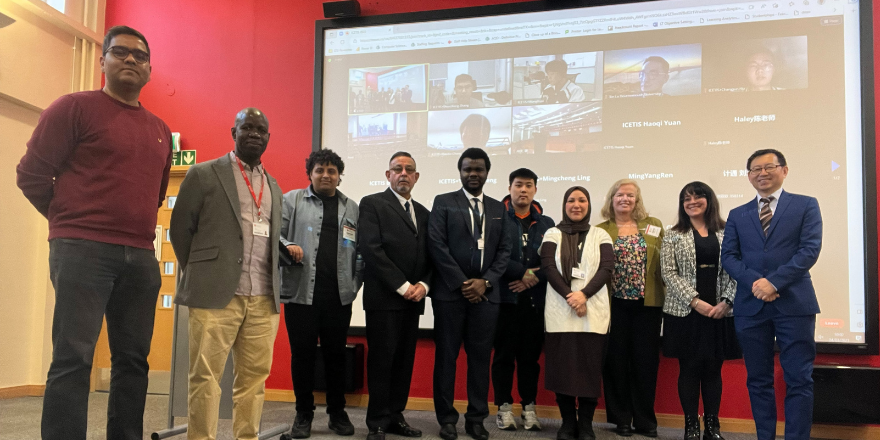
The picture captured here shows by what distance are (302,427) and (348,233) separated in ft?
3.59

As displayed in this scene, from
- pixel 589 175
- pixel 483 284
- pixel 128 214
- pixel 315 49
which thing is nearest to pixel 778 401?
pixel 589 175

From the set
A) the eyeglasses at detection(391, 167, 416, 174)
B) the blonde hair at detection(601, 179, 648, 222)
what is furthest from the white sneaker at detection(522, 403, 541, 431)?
the eyeglasses at detection(391, 167, 416, 174)

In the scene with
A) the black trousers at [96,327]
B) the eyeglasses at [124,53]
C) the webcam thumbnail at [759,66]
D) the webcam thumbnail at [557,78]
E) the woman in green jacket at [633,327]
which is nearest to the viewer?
the black trousers at [96,327]

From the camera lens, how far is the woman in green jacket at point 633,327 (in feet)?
11.0

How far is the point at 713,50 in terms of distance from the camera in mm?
3963

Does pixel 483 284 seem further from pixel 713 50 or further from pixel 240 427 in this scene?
pixel 713 50

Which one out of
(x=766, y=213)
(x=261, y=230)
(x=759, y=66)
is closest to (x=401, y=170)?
(x=261, y=230)

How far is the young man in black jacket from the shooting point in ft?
11.5

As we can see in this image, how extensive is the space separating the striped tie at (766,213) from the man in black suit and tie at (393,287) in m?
1.79

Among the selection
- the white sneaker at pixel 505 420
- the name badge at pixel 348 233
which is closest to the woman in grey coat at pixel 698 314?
the white sneaker at pixel 505 420

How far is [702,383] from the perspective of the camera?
3.24 metres

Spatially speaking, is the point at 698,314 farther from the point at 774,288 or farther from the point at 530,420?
the point at 530,420

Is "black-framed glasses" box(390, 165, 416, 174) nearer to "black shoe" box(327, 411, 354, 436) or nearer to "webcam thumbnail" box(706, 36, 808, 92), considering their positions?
"black shoe" box(327, 411, 354, 436)

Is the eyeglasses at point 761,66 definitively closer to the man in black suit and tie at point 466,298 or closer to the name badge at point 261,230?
the man in black suit and tie at point 466,298
